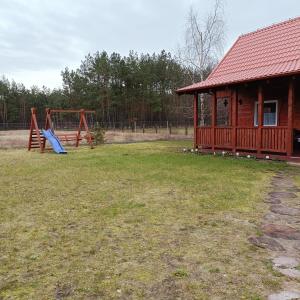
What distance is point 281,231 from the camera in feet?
14.1

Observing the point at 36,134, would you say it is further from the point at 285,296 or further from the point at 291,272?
the point at 285,296

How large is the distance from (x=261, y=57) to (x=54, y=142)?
32.7ft

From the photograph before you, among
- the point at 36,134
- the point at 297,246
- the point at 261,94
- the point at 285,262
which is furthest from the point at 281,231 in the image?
the point at 36,134

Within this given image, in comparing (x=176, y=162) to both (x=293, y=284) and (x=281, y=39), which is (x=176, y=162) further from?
(x=293, y=284)

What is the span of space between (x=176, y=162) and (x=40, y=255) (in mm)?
7954

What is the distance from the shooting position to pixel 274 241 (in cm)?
396

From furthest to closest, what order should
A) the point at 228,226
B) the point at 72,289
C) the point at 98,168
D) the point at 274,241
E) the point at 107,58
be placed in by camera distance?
the point at 107,58 → the point at 98,168 → the point at 228,226 → the point at 274,241 → the point at 72,289

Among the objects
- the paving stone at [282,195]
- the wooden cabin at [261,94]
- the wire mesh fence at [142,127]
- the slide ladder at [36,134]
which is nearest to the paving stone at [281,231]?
the paving stone at [282,195]

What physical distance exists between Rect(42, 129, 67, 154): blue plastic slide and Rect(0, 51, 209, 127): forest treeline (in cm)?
2378

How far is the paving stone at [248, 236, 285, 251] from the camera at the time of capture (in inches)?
149

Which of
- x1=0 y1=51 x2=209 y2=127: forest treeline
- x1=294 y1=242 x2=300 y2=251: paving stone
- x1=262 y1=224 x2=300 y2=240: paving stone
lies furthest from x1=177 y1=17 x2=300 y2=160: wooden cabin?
x1=0 y1=51 x2=209 y2=127: forest treeline

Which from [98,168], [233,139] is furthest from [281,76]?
[98,168]

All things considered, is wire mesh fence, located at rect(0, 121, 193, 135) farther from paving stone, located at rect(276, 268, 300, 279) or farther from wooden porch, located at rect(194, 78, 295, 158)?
paving stone, located at rect(276, 268, 300, 279)

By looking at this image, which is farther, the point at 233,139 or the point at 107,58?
the point at 107,58
